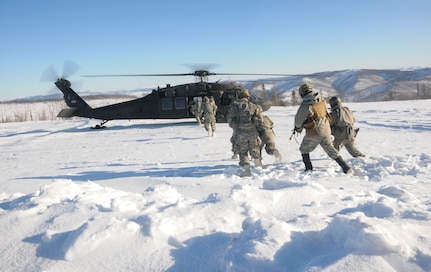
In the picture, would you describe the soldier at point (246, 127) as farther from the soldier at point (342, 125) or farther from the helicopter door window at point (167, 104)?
the helicopter door window at point (167, 104)

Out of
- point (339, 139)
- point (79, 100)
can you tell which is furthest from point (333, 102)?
point (79, 100)

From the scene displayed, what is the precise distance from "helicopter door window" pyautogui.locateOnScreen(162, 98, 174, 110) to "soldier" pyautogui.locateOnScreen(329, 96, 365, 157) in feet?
33.0

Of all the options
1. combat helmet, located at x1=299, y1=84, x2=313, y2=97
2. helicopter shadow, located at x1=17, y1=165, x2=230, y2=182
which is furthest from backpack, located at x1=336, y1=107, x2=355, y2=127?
helicopter shadow, located at x1=17, y1=165, x2=230, y2=182

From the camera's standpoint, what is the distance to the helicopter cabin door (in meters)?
14.6

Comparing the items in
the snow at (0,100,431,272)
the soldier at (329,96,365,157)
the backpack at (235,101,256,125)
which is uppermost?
the backpack at (235,101,256,125)

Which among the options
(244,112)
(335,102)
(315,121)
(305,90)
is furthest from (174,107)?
(315,121)

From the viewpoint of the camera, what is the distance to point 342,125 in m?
5.60

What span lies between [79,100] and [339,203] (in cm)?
1619

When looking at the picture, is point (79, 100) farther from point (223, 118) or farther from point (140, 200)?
point (140, 200)

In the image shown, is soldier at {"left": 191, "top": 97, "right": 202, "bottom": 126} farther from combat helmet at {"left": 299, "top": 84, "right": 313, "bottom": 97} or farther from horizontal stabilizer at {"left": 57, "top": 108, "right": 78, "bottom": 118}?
combat helmet at {"left": 299, "top": 84, "right": 313, "bottom": 97}

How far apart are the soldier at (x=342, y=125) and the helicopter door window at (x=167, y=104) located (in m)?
10.0

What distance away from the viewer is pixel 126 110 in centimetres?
1516

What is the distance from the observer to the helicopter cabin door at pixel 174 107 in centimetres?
1456

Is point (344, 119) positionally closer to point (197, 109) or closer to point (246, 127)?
point (246, 127)
